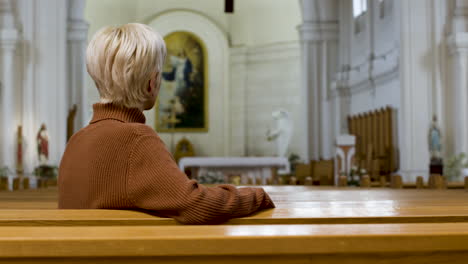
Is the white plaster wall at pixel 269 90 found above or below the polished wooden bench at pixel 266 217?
above

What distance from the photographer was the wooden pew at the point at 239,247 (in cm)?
122

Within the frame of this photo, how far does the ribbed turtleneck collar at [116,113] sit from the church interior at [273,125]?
0.18 meters

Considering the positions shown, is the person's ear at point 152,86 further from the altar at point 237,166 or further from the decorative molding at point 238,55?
the decorative molding at point 238,55

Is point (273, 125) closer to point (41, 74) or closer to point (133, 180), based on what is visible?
point (41, 74)

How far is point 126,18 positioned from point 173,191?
26822 millimetres

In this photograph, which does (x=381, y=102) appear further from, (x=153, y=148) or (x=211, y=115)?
(x=153, y=148)

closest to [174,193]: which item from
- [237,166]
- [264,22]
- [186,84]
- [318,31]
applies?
[237,166]

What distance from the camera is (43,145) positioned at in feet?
50.6

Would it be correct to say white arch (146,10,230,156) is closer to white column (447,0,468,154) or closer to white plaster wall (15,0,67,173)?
white plaster wall (15,0,67,173)

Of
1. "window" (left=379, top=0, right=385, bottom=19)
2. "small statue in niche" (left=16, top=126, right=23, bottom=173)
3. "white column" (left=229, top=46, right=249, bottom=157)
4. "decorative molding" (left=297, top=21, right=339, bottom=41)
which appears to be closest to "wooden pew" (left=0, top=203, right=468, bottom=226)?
"small statue in niche" (left=16, top=126, right=23, bottom=173)

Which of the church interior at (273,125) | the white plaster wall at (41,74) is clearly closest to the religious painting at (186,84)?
the church interior at (273,125)

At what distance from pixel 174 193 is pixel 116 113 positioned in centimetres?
47

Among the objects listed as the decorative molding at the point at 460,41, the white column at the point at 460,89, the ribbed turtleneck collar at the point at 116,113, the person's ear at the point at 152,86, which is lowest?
the ribbed turtleneck collar at the point at 116,113

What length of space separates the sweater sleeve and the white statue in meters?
22.1
